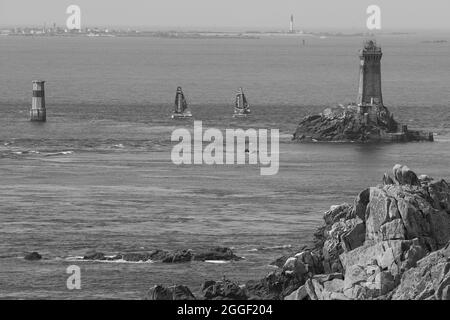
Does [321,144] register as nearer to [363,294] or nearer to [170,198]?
[170,198]

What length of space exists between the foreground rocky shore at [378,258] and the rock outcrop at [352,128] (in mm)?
77439

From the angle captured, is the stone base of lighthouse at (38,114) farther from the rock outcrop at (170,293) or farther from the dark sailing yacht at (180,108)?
the rock outcrop at (170,293)

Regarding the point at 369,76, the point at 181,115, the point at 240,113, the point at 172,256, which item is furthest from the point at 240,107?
the point at 172,256

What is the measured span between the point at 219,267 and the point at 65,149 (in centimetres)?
6689

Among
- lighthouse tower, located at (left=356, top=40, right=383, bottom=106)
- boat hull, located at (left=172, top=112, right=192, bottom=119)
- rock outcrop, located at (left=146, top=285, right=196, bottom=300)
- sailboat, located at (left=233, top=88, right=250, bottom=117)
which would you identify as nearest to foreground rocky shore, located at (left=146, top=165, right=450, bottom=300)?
rock outcrop, located at (left=146, top=285, right=196, bottom=300)

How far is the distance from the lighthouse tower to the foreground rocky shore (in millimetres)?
84850

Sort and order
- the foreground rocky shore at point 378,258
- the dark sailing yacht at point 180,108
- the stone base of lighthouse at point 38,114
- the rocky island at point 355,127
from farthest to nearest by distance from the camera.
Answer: the dark sailing yacht at point 180,108
the stone base of lighthouse at point 38,114
the rocky island at point 355,127
the foreground rocky shore at point 378,258

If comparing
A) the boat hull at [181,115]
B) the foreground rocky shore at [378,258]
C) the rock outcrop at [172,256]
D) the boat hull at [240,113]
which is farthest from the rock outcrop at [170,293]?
the boat hull at [240,113]

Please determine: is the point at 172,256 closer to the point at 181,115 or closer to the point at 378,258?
the point at 378,258

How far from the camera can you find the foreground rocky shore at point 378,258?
6003 centimetres

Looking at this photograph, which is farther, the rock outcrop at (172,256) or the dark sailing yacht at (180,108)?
the dark sailing yacht at (180,108)

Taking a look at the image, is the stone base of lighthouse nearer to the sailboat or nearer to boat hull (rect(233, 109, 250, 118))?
boat hull (rect(233, 109, 250, 118))

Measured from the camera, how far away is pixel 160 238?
287 ft
